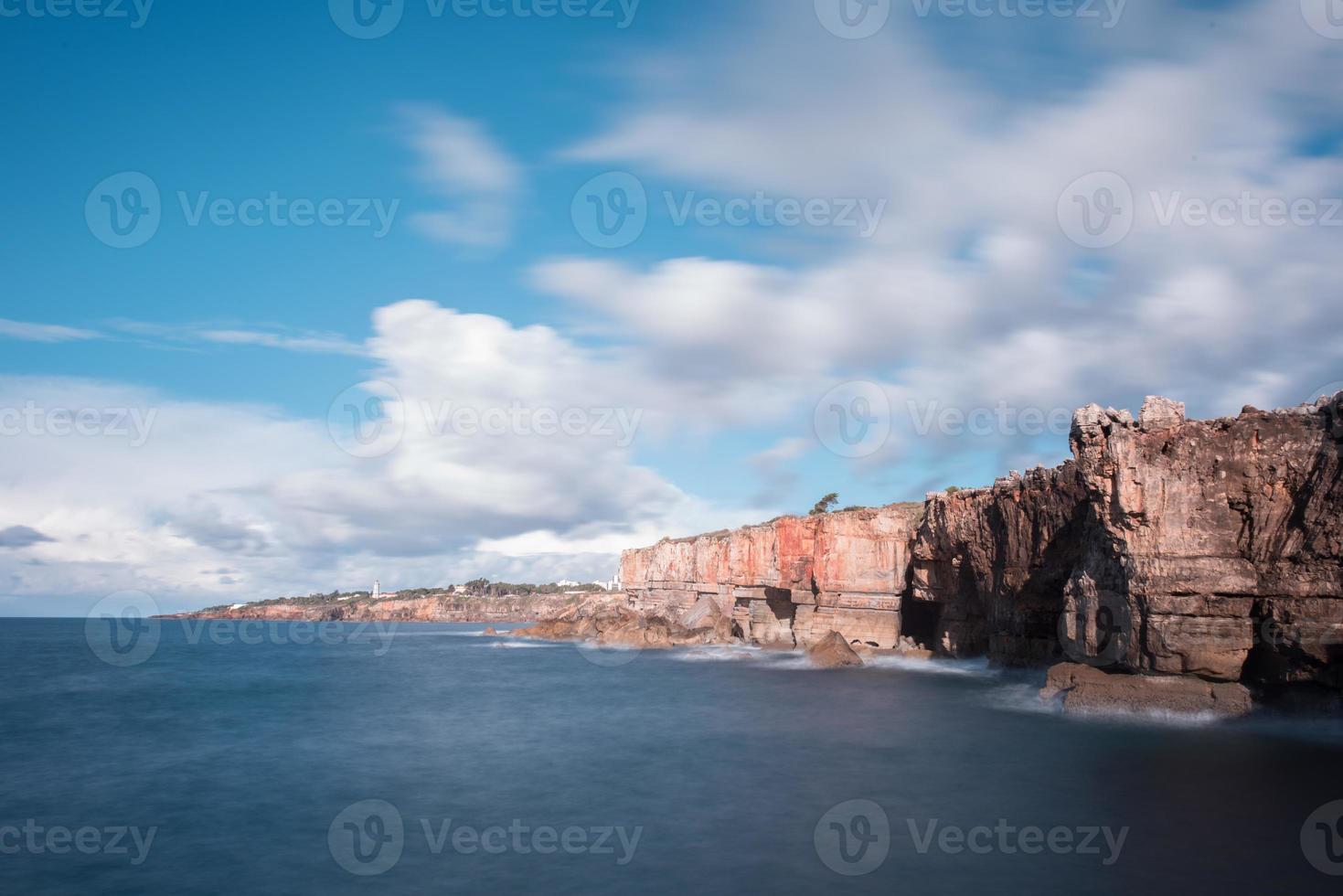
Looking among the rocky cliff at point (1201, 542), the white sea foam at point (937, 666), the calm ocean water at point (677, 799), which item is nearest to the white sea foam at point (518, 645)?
the white sea foam at point (937, 666)

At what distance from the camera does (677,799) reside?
63.0ft

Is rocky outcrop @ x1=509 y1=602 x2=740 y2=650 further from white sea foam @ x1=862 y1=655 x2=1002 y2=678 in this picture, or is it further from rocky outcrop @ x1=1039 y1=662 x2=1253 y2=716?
rocky outcrop @ x1=1039 y1=662 x2=1253 y2=716

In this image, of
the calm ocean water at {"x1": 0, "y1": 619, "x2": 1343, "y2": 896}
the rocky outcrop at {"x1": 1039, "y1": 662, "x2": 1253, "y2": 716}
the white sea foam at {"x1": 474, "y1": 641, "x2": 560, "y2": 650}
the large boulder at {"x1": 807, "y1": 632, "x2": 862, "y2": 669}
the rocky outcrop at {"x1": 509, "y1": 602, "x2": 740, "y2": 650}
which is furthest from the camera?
the white sea foam at {"x1": 474, "y1": 641, "x2": 560, "y2": 650}

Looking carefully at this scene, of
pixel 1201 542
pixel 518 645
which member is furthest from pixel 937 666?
pixel 518 645

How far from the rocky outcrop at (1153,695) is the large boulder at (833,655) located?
21.3 meters

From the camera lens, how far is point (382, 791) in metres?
20.8

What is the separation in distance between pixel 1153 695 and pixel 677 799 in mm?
15980

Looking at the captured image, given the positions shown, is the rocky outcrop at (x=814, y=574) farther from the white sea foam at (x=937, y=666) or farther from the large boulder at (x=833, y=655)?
the large boulder at (x=833, y=655)

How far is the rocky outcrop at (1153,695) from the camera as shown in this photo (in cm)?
2439

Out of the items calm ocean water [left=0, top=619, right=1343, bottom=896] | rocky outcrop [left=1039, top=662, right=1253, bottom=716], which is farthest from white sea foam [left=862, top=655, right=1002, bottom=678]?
rocky outcrop [left=1039, top=662, right=1253, bottom=716]

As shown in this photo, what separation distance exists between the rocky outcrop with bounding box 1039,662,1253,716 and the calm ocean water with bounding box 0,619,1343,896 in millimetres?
853

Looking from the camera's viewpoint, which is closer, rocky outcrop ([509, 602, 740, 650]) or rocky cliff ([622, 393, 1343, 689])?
rocky cliff ([622, 393, 1343, 689])

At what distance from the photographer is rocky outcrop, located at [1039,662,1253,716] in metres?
24.4

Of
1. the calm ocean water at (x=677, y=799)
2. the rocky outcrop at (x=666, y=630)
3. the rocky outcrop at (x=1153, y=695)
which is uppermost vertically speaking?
the rocky outcrop at (x=1153, y=695)
